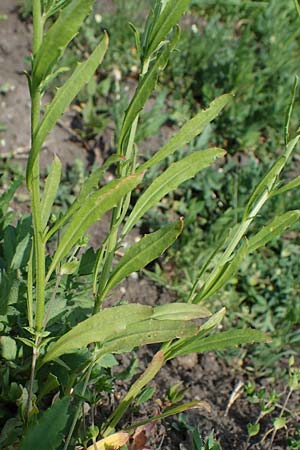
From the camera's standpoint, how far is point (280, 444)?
2.43 meters

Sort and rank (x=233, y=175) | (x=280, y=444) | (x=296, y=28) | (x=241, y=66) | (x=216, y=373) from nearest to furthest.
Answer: (x=280, y=444) → (x=216, y=373) → (x=233, y=175) → (x=241, y=66) → (x=296, y=28)

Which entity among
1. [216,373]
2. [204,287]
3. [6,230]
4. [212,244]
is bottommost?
[216,373]

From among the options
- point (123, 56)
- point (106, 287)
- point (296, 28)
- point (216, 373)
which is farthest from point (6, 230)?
point (296, 28)

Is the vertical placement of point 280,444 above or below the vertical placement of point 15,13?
below

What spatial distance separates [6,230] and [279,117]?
184cm

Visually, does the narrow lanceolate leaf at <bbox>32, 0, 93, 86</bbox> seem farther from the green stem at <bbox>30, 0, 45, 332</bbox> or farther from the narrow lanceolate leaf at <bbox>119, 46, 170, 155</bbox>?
the narrow lanceolate leaf at <bbox>119, 46, 170, 155</bbox>

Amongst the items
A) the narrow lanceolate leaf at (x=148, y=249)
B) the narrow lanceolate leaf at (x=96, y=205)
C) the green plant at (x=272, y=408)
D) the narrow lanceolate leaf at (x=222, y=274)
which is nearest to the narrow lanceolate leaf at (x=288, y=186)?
the narrow lanceolate leaf at (x=222, y=274)

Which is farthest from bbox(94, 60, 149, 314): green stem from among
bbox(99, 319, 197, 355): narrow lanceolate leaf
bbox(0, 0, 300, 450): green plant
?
bbox(99, 319, 197, 355): narrow lanceolate leaf

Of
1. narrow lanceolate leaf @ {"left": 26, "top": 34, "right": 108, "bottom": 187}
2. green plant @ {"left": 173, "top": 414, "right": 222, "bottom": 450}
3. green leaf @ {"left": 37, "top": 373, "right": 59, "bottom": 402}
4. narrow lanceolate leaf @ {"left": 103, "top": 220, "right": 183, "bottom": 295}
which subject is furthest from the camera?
green plant @ {"left": 173, "top": 414, "right": 222, "bottom": 450}

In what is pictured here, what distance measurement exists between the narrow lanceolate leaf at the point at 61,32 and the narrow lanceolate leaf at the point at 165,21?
0.27 metres

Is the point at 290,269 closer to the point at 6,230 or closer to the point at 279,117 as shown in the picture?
the point at 279,117

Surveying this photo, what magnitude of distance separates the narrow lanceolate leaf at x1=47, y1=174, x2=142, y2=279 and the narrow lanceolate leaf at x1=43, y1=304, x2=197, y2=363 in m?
0.15

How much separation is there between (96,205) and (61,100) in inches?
8.4

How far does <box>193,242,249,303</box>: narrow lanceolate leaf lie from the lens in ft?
5.36
